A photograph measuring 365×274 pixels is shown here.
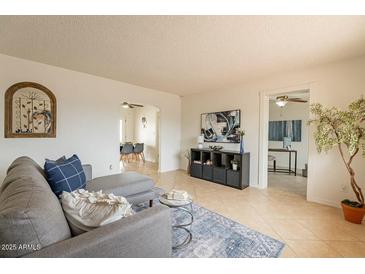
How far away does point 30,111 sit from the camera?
9.71ft

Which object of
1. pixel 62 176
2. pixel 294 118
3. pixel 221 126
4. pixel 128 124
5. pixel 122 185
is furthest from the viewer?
pixel 128 124

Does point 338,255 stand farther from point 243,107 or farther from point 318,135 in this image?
point 243,107

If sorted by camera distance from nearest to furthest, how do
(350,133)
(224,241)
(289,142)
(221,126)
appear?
(224,241), (350,133), (221,126), (289,142)

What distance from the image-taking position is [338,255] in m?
1.67

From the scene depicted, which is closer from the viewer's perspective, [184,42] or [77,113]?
[184,42]

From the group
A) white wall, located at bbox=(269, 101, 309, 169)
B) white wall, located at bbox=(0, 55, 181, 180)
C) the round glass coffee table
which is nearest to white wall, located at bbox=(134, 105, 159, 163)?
white wall, located at bbox=(0, 55, 181, 180)

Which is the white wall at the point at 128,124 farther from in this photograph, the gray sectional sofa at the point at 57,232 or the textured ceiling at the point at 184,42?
the gray sectional sofa at the point at 57,232

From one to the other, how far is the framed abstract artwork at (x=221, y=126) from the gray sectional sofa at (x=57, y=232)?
3259mm

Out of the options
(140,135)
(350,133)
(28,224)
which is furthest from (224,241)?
(140,135)

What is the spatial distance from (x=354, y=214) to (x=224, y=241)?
1.84 m

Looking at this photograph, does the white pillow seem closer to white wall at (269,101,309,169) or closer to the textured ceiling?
the textured ceiling

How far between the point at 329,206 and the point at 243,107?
2.37 meters

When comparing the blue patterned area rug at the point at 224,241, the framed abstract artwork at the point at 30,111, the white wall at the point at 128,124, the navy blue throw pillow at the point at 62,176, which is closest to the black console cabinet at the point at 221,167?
the blue patterned area rug at the point at 224,241

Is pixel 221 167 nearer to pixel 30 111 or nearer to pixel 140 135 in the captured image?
pixel 30 111
